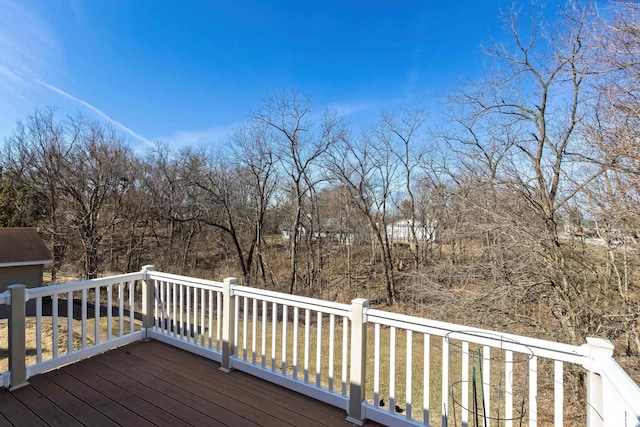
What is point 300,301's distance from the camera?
8.30ft

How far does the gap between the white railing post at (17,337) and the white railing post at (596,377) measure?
382cm

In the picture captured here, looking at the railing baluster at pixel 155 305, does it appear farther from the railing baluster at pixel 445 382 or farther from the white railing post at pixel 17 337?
the railing baluster at pixel 445 382

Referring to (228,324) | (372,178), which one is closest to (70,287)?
(228,324)

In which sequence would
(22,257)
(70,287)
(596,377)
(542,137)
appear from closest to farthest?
(596,377)
(70,287)
(542,137)
(22,257)

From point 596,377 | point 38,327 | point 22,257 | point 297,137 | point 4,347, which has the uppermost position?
point 297,137

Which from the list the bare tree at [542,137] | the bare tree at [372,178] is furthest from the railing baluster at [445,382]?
the bare tree at [372,178]

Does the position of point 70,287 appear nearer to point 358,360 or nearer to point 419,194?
point 358,360

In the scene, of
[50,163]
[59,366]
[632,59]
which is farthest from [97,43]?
[632,59]

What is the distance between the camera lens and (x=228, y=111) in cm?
1235

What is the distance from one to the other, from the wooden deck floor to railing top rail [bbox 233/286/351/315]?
2.47 ft

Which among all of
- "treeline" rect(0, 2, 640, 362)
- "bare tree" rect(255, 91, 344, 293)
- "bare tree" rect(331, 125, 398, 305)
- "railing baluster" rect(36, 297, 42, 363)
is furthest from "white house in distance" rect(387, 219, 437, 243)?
"railing baluster" rect(36, 297, 42, 363)

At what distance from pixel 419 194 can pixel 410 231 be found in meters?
1.48

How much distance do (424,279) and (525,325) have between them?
78.2 inches

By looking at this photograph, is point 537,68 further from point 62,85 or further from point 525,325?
point 62,85
